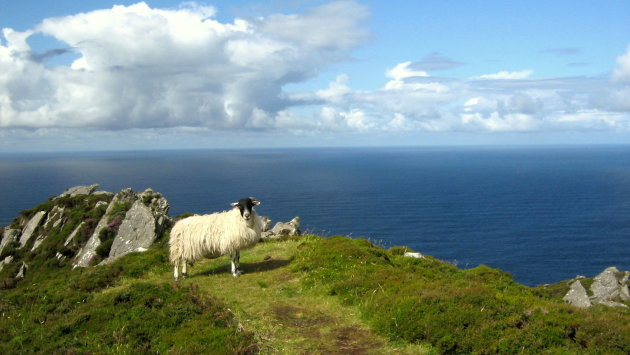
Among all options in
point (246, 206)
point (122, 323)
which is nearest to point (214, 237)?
point (246, 206)

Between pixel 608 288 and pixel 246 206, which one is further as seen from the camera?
pixel 608 288

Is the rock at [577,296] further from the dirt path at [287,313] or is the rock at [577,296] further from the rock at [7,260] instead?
the rock at [7,260]

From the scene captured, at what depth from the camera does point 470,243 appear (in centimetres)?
9656

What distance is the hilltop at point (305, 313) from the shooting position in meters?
10.9

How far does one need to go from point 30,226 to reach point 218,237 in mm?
42998

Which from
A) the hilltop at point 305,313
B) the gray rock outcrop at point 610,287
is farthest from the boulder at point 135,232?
the gray rock outcrop at point 610,287

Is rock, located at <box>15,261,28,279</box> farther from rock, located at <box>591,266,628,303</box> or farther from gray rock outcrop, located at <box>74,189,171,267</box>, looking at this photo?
rock, located at <box>591,266,628,303</box>

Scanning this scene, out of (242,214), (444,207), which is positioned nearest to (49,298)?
(242,214)

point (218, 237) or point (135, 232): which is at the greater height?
point (218, 237)

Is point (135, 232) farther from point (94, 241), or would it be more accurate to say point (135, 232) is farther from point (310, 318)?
point (310, 318)

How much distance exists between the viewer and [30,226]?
49.4 metres

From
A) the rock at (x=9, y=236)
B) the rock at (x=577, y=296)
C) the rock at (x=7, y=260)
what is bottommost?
the rock at (x=577, y=296)

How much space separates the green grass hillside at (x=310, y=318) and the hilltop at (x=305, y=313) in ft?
0.11

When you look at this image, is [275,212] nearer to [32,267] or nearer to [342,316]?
[32,267]
